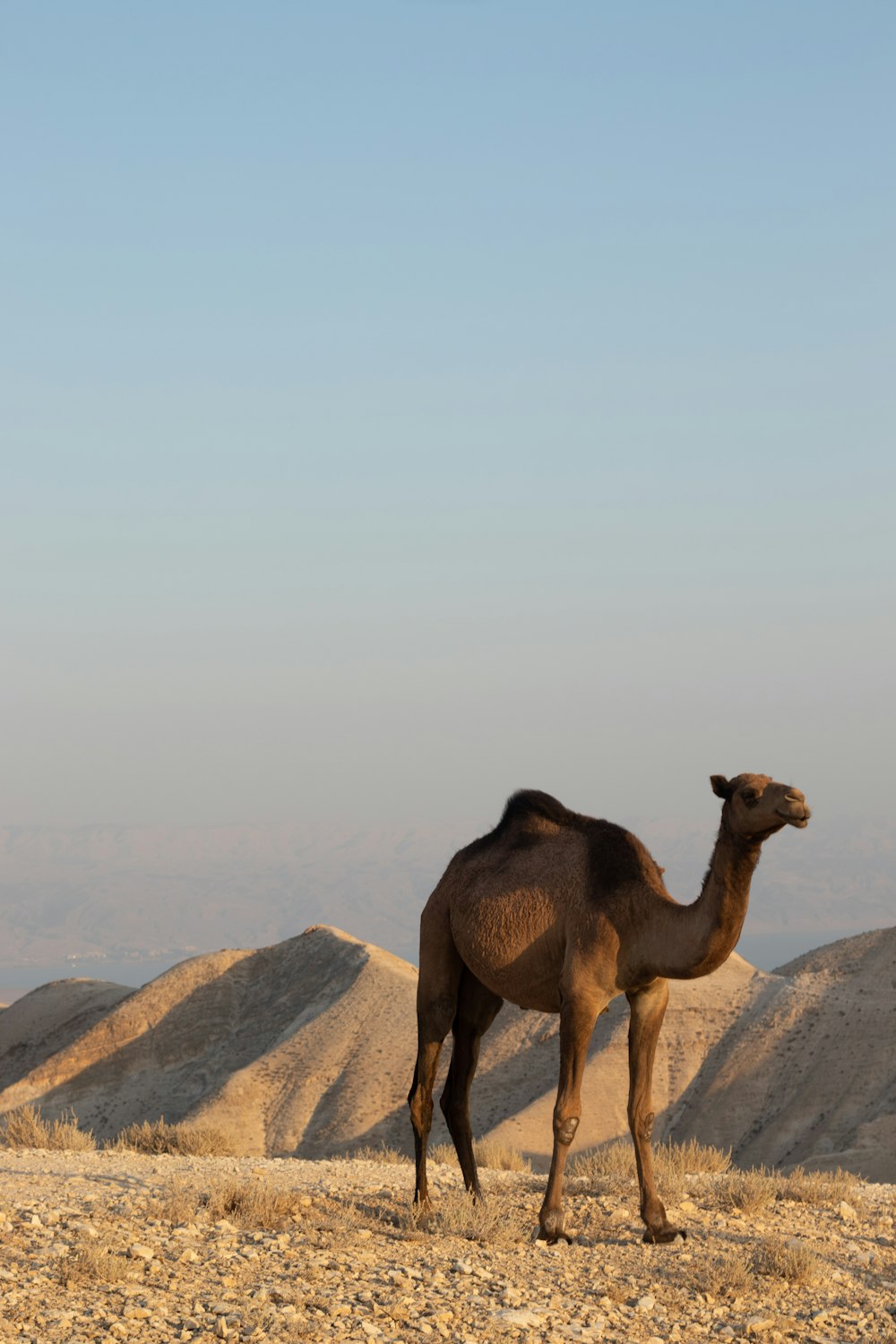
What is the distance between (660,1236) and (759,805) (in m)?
3.25

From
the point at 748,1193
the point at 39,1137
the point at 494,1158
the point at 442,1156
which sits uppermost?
the point at 748,1193

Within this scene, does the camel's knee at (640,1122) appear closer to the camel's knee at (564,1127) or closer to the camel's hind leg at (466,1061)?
the camel's knee at (564,1127)

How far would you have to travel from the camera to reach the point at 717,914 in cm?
991

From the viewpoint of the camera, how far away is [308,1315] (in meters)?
8.12

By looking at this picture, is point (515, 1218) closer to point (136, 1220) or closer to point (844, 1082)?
point (136, 1220)

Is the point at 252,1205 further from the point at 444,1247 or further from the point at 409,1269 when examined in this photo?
the point at 409,1269

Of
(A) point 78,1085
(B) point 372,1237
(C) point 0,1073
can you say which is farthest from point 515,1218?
(C) point 0,1073

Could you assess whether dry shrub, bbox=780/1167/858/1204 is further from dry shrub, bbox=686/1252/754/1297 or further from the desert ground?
dry shrub, bbox=686/1252/754/1297

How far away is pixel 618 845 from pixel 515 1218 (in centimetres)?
289

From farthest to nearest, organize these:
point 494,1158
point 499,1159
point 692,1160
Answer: point 494,1158, point 499,1159, point 692,1160

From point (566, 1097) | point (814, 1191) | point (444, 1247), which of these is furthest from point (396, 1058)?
point (444, 1247)

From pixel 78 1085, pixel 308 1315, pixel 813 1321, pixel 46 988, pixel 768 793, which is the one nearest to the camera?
pixel 308 1315

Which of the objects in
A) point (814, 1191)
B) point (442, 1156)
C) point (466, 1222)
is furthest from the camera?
point (442, 1156)

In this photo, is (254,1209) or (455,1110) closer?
(254,1209)
